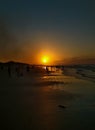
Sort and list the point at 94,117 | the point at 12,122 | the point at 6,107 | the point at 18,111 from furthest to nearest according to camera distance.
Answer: the point at 6,107 → the point at 18,111 → the point at 94,117 → the point at 12,122

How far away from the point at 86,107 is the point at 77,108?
2.27 ft

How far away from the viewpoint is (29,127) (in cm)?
985

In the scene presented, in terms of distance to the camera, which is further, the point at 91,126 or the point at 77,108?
the point at 77,108

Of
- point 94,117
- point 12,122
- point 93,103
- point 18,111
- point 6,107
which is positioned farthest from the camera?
point 93,103

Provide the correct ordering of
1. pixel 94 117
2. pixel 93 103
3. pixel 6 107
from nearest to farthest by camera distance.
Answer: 1. pixel 94 117
2. pixel 6 107
3. pixel 93 103

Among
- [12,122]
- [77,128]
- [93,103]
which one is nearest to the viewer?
[77,128]

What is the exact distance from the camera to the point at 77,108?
45.3 feet

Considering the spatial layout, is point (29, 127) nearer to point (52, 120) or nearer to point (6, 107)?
point (52, 120)

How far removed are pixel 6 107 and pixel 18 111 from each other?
50.9 inches

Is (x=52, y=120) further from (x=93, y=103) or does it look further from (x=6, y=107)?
(x=93, y=103)

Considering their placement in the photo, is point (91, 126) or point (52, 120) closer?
point (91, 126)

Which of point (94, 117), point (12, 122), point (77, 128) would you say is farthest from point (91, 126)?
point (12, 122)

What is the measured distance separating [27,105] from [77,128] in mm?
5380

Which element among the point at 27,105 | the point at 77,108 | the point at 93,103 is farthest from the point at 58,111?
the point at 93,103
